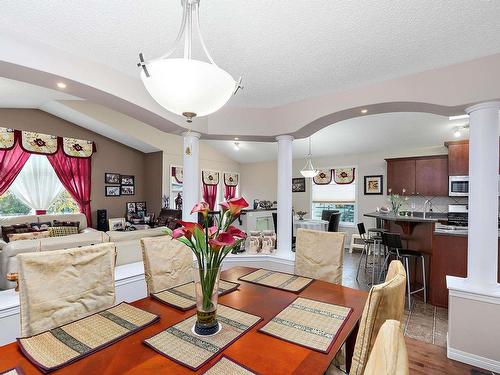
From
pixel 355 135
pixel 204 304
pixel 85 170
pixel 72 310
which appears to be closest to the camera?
pixel 204 304

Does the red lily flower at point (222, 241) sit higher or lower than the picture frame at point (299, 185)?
lower

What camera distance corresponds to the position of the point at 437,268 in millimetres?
3223

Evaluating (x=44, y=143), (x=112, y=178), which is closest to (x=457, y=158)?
(x=112, y=178)

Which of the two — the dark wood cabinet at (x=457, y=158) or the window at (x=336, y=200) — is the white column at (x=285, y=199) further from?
the dark wood cabinet at (x=457, y=158)

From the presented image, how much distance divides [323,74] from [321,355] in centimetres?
221

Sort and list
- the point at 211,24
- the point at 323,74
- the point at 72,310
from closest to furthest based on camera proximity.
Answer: the point at 72,310 < the point at 211,24 < the point at 323,74

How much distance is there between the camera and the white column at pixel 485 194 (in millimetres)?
2125

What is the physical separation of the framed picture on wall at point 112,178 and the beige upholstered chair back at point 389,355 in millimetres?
7251

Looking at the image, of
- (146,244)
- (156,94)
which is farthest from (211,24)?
(146,244)

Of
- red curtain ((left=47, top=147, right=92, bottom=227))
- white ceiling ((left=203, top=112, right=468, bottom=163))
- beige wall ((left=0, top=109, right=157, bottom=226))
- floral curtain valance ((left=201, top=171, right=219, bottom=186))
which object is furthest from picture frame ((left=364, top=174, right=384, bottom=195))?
red curtain ((left=47, top=147, right=92, bottom=227))

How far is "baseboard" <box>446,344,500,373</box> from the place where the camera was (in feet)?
6.78

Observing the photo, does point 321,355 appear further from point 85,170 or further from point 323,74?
point 85,170

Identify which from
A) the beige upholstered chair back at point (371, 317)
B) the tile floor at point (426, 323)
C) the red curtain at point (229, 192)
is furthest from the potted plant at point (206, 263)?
the red curtain at point (229, 192)

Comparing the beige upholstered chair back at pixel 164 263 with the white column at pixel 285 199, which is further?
the white column at pixel 285 199
